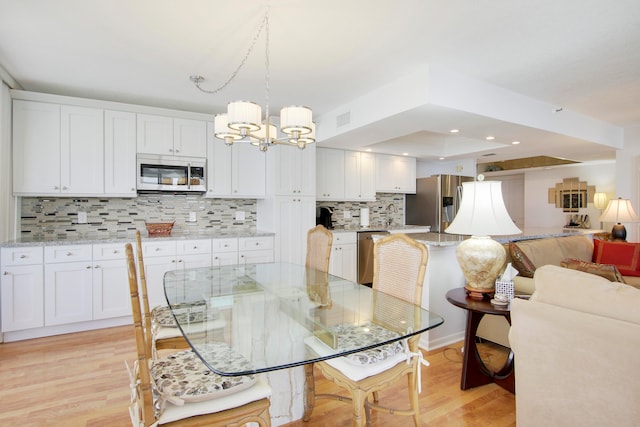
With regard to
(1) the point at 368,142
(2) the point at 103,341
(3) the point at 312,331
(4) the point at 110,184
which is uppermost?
(1) the point at 368,142

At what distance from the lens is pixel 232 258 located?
3.87m

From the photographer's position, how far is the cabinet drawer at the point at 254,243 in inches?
155

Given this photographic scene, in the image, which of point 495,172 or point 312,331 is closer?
point 312,331

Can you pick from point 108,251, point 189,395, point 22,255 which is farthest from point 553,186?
point 22,255

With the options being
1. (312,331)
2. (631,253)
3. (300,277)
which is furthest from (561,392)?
(631,253)

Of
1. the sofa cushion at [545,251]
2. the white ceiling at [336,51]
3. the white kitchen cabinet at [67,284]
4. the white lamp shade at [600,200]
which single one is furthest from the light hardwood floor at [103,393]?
the white lamp shade at [600,200]

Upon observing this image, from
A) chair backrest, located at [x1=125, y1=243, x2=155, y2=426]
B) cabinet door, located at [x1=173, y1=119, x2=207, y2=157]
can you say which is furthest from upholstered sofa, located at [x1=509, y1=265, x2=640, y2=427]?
cabinet door, located at [x1=173, y1=119, x2=207, y2=157]

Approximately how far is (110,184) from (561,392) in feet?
13.1

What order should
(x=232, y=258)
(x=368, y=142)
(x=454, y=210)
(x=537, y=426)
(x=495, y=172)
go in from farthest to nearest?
(x=495, y=172)
(x=454, y=210)
(x=368, y=142)
(x=232, y=258)
(x=537, y=426)

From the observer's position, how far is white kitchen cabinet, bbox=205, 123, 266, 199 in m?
4.00

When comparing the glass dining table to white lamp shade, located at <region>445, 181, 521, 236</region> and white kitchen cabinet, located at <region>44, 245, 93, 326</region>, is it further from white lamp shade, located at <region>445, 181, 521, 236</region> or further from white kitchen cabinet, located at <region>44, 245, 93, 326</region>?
white kitchen cabinet, located at <region>44, 245, 93, 326</region>

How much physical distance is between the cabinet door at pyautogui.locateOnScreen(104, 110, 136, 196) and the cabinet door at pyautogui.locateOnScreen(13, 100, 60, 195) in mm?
416

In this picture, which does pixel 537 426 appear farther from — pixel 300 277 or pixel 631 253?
pixel 631 253

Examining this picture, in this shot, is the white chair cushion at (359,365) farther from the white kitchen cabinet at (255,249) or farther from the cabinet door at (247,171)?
the cabinet door at (247,171)
